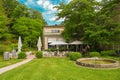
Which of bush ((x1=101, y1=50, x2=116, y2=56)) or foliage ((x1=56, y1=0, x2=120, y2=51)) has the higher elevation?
foliage ((x1=56, y1=0, x2=120, y2=51))

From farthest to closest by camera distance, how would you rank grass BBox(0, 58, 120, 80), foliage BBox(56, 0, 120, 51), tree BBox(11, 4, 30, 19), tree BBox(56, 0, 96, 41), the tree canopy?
1. tree BBox(11, 4, 30, 19)
2. the tree canopy
3. tree BBox(56, 0, 96, 41)
4. foliage BBox(56, 0, 120, 51)
5. grass BBox(0, 58, 120, 80)

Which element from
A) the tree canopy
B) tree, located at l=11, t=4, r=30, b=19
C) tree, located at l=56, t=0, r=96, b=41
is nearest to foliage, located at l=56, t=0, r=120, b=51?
tree, located at l=56, t=0, r=96, b=41

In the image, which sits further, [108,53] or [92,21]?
[92,21]

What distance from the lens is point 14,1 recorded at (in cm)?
5616

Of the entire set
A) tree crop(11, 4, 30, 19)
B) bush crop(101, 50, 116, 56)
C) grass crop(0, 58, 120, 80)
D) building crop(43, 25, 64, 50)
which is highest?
tree crop(11, 4, 30, 19)

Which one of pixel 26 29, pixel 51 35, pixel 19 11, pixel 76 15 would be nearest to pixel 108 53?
pixel 76 15

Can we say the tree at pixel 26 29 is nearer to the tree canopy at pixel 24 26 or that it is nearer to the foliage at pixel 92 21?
the tree canopy at pixel 24 26

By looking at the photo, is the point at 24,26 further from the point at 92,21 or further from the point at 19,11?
the point at 92,21

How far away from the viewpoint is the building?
39.8 meters

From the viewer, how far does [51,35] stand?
131 feet

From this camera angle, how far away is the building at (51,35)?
39.8m

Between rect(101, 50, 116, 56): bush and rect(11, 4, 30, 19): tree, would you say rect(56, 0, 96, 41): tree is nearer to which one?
rect(101, 50, 116, 56): bush

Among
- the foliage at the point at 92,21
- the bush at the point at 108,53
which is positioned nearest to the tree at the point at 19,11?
the foliage at the point at 92,21

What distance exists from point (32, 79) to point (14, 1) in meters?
51.6
